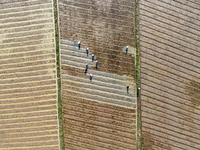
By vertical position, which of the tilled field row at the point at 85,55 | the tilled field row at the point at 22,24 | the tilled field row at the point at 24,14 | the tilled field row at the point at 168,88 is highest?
the tilled field row at the point at 24,14

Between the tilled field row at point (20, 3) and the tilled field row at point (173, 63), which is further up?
the tilled field row at point (20, 3)

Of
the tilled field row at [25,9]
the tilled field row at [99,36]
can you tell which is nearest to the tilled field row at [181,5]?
the tilled field row at [99,36]

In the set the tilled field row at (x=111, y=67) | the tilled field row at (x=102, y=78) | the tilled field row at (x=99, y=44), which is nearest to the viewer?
the tilled field row at (x=102, y=78)

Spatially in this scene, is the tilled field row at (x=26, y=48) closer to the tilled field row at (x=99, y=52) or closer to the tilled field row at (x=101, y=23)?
the tilled field row at (x=99, y=52)

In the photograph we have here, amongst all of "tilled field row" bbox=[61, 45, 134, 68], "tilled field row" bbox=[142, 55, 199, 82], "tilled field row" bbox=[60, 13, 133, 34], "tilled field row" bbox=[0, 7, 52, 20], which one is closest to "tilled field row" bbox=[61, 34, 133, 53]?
"tilled field row" bbox=[61, 45, 134, 68]

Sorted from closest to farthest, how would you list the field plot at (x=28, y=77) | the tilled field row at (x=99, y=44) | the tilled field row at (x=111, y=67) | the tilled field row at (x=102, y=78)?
the field plot at (x=28, y=77) < the tilled field row at (x=102, y=78) < the tilled field row at (x=111, y=67) < the tilled field row at (x=99, y=44)

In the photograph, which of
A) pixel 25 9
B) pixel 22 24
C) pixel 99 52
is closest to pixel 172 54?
pixel 99 52

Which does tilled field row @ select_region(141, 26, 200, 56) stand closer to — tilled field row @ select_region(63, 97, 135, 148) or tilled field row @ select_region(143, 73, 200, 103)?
tilled field row @ select_region(143, 73, 200, 103)
